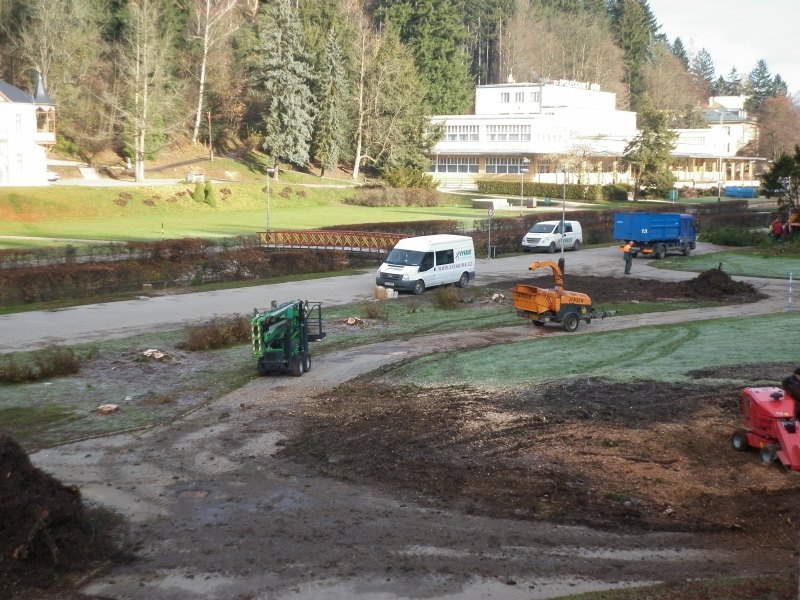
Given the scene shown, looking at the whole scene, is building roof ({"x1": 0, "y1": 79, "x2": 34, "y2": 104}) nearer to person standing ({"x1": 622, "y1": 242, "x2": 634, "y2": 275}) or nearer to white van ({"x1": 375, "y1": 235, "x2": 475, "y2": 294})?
white van ({"x1": 375, "y1": 235, "x2": 475, "y2": 294})

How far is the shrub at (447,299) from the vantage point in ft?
101

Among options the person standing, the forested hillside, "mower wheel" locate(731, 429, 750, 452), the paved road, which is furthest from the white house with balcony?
"mower wheel" locate(731, 429, 750, 452)

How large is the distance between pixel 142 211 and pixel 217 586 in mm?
62142

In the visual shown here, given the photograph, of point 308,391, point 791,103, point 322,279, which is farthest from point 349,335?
point 791,103

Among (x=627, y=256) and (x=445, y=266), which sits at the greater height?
(x=627, y=256)

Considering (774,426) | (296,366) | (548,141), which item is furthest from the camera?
(548,141)

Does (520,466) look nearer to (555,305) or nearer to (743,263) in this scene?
(555,305)

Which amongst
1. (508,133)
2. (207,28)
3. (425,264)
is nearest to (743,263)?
(425,264)

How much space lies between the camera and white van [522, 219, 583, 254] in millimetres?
49531

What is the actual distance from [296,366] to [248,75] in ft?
297

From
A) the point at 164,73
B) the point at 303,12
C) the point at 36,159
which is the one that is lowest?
the point at 36,159

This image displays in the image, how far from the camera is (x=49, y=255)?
118ft

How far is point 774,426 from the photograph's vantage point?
1323 cm

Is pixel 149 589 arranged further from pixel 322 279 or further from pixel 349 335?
pixel 322 279
